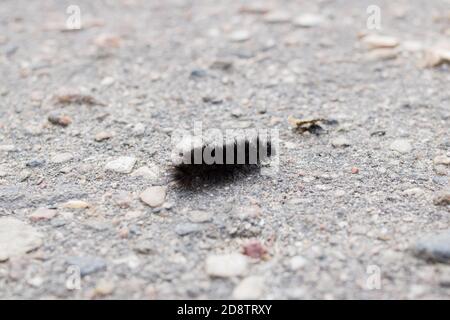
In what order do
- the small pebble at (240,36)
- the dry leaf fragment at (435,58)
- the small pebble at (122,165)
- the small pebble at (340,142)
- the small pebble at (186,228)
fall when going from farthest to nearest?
the small pebble at (240,36) → the dry leaf fragment at (435,58) → the small pebble at (340,142) → the small pebble at (122,165) → the small pebble at (186,228)

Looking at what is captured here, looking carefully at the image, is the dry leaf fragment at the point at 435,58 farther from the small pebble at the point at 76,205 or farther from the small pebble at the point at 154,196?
the small pebble at the point at 76,205

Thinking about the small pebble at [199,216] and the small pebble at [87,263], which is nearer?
the small pebble at [87,263]

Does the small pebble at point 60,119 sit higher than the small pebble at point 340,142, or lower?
higher

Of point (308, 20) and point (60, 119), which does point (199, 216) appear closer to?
point (60, 119)

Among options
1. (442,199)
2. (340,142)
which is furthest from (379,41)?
(442,199)

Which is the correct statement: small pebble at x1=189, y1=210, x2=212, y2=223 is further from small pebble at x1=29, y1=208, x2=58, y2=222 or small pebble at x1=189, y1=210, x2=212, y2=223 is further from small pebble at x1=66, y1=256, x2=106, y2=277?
small pebble at x1=29, y1=208, x2=58, y2=222

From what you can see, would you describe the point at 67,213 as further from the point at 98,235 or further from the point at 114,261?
the point at 114,261

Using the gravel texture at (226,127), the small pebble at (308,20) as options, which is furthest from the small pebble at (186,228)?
the small pebble at (308,20)
